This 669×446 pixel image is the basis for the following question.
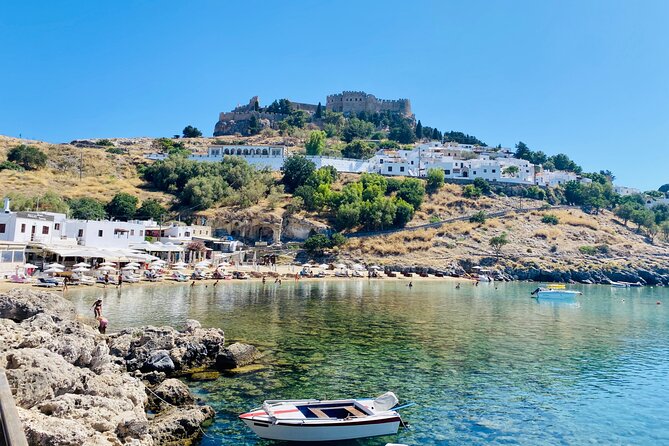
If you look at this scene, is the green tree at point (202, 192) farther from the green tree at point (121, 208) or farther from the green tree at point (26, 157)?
the green tree at point (26, 157)

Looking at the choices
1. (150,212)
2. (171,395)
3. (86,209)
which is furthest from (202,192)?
(171,395)

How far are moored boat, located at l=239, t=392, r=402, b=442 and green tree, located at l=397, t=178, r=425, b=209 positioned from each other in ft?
248

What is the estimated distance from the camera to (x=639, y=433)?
1450cm

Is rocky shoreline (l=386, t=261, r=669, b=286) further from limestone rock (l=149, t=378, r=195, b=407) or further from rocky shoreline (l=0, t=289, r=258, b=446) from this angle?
limestone rock (l=149, t=378, r=195, b=407)

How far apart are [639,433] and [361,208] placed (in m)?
67.3

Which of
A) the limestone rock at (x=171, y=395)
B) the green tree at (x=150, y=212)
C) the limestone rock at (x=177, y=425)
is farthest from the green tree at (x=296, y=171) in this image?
the limestone rock at (x=177, y=425)

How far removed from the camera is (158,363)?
17406 mm

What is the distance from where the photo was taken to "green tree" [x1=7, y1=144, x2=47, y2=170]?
89.0 meters

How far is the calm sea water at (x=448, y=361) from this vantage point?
14.5 metres

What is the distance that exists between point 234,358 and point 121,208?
66802 millimetres

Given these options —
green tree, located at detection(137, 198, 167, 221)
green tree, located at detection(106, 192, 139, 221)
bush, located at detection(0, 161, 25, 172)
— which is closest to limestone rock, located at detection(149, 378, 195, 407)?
green tree, located at detection(137, 198, 167, 221)

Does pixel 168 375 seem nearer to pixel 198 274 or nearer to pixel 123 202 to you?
pixel 198 274

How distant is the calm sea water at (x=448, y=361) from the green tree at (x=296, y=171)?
51539 millimetres

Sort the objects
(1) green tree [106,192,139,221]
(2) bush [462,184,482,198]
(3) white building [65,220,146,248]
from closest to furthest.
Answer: (3) white building [65,220,146,248] → (1) green tree [106,192,139,221] → (2) bush [462,184,482,198]
